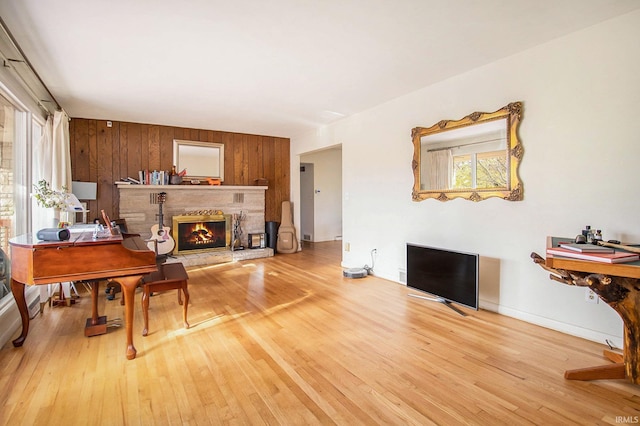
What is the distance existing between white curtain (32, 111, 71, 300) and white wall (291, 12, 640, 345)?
443 cm

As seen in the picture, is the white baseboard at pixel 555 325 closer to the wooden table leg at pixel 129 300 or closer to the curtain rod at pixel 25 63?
the wooden table leg at pixel 129 300

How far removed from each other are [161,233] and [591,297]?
5815 millimetres

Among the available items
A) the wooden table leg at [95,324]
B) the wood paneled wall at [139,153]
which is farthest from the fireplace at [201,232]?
the wooden table leg at [95,324]

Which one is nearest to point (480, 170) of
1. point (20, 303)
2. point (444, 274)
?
point (444, 274)

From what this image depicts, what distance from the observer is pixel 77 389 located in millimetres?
1936

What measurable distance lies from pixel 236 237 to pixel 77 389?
4572 millimetres

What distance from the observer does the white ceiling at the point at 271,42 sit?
2232 mm

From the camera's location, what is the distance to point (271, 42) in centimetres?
271

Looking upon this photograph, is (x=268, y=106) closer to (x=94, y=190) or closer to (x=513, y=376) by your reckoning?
(x=94, y=190)

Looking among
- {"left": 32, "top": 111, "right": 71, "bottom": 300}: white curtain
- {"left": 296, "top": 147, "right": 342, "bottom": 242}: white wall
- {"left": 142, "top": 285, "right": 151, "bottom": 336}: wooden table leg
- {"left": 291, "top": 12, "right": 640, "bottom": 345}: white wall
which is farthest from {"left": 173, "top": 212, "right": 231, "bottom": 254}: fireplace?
{"left": 291, "top": 12, "right": 640, "bottom": 345}: white wall

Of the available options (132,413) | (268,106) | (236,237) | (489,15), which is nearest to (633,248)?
(489,15)

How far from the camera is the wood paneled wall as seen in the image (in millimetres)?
5285

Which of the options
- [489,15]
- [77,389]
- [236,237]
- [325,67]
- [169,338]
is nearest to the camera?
[77,389]

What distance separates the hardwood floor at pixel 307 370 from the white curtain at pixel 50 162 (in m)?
1.17
